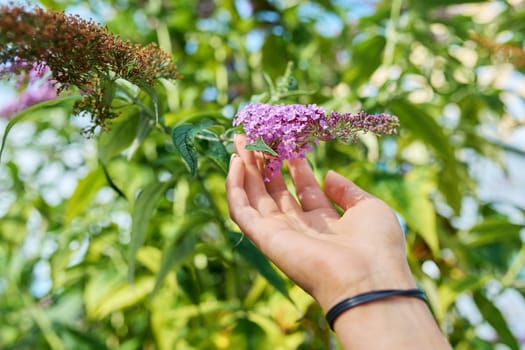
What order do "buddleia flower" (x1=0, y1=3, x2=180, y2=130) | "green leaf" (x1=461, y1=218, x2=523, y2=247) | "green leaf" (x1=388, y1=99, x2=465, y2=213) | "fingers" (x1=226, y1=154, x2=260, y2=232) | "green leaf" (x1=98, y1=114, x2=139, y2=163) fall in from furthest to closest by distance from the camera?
"green leaf" (x1=461, y1=218, x2=523, y2=247) < "green leaf" (x1=388, y1=99, x2=465, y2=213) < "green leaf" (x1=98, y1=114, x2=139, y2=163) < "fingers" (x1=226, y1=154, x2=260, y2=232) < "buddleia flower" (x1=0, y1=3, x2=180, y2=130)

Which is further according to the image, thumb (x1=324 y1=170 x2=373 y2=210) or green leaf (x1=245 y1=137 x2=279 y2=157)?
thumb (x1=324 y1=170 x2=373 y2=210)

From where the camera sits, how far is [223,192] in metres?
1.30

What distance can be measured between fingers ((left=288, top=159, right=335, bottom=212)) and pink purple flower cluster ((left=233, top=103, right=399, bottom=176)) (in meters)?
0.10

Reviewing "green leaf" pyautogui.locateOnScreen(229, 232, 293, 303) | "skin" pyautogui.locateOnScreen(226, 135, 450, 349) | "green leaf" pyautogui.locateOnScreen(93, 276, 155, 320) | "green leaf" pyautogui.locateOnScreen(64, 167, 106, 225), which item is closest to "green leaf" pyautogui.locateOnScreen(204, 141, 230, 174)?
"skin" pyautogui.locateOnScreen(226, 135, 450, 349)

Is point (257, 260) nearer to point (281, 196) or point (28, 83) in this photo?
point (281, 196)

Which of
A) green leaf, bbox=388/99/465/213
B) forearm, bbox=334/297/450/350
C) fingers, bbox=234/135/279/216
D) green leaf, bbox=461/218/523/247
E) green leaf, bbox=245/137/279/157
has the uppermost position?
green leaf, bbox=245/137/279/157

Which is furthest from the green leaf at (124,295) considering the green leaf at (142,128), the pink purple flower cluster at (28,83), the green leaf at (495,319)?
the green leaf at (495,319)

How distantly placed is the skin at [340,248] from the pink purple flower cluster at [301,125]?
0.04 meters

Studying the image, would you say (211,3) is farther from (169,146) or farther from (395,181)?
(395,181)

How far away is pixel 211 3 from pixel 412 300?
112 centimetres

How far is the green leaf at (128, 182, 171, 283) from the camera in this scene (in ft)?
2.63

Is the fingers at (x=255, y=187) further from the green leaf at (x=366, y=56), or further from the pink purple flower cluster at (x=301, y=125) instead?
the green leaf at (x=366, y=56)

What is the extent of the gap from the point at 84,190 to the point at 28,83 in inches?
14.7

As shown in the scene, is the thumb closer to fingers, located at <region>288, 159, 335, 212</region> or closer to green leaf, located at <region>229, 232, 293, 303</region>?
fingers, located at <region>288, 159, 335, 212</region>
